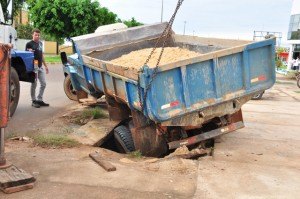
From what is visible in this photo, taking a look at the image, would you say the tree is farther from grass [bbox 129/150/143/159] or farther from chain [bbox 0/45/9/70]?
chain [bbox 0/45/9/70]

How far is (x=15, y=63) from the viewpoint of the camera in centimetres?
978

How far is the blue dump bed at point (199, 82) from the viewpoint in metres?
5.91

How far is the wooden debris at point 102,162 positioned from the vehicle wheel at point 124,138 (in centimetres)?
87

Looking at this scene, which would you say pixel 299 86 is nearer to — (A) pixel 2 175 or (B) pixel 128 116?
(B) pixel 128 116

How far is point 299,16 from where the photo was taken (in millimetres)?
42156

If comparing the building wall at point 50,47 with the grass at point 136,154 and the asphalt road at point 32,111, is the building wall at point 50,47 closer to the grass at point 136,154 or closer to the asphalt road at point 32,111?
the asphalt road at point 32,111

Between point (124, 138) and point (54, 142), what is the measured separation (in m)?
1.12

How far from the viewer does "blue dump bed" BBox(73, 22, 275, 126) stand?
5.91m

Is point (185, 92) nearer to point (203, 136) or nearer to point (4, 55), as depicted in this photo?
point (203, 136)

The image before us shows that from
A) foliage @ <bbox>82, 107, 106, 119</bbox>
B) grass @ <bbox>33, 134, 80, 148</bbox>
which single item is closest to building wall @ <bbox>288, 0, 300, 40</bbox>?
foliage @ <bbox>82, 107, 106, 119</bbox>

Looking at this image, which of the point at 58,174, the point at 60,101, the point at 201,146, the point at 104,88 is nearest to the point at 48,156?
the point at 58,174

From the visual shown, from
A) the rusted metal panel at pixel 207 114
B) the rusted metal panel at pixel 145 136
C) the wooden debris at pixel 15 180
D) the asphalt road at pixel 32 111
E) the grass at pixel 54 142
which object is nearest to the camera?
the wooden debris at pixel 15 180

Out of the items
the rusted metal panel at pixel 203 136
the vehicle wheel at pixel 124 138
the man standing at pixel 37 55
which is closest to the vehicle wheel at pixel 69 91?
the man standing at pixel 37 55

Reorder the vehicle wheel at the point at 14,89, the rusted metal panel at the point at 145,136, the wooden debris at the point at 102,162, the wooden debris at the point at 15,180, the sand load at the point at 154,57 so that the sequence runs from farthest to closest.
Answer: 1. the vehicle wheel at the point at 14,89
2. the sand load at the point at 154,57
3. the rusted metal panel at the point at 145,136
4. the wooden debris at the point at 102,162
5. the wooden debris at the point at 15,180
